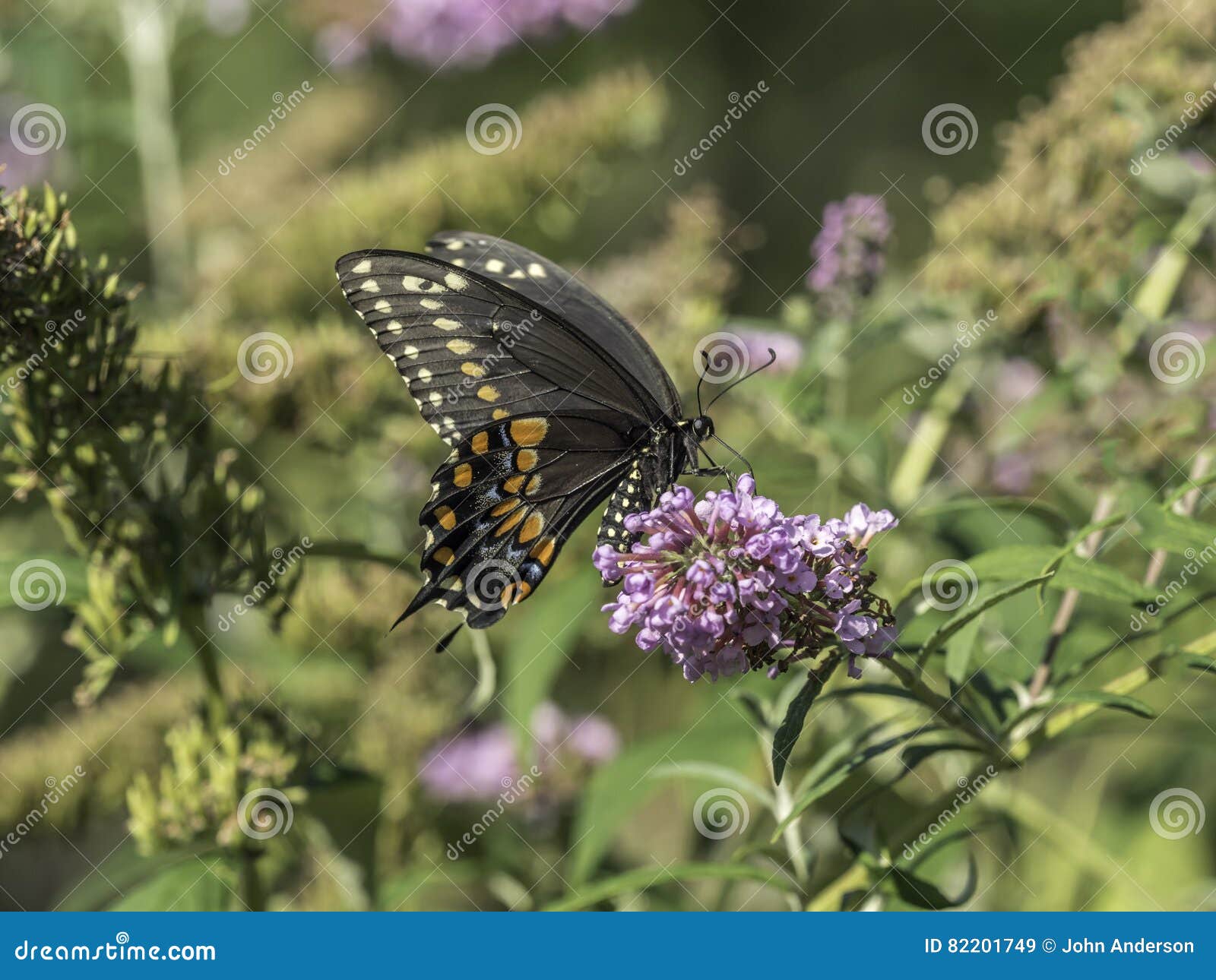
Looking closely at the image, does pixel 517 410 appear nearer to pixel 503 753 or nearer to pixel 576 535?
pixel 576 535

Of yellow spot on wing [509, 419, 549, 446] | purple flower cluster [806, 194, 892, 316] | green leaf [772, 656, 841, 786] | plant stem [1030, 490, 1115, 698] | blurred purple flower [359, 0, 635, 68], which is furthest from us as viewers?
blurred purple flower [359, 0, 635, 68]

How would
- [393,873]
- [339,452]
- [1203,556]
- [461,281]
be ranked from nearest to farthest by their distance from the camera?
[1203,556] → [461,281] → [393,873] → [339,452]

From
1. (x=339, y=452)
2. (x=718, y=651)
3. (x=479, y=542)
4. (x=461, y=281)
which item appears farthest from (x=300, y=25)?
(x=718, y=651)

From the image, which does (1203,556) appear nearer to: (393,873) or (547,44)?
(393,873)

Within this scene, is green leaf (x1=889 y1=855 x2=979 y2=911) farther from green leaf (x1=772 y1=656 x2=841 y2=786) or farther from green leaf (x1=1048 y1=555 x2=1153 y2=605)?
green leaf (x1=1048 y1=555 x2=1153 y2=605)

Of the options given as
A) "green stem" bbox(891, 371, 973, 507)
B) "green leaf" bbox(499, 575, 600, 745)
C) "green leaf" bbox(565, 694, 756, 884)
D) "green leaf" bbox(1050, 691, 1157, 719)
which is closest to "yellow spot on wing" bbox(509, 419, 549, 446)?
"green leaf" bbox(499, 575, 600, 745)


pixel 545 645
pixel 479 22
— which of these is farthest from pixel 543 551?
pixel 479 22
